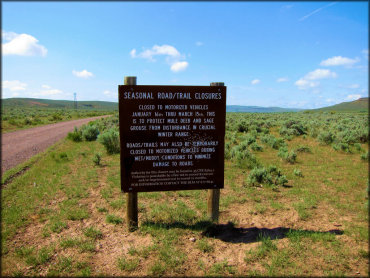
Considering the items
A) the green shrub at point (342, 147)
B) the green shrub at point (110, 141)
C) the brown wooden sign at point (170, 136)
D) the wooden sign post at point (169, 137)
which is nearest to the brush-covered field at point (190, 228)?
the wooden sign post at point (169, 137)

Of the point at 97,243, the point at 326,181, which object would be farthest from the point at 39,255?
the point at 326,181

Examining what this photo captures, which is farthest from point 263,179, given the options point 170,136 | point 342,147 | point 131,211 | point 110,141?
point 110,141

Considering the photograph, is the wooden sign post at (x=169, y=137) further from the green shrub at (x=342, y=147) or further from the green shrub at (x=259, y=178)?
the green shrub at (x=342, y=147)

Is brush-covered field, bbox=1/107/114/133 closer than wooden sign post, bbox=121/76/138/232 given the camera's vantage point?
No

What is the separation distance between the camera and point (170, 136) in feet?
13.2

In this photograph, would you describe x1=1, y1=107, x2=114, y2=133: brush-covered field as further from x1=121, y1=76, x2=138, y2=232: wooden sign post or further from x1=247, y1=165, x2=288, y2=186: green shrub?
x1=247, y1=165, x2=288, y2=186: green shrub

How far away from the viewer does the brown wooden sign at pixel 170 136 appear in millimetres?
3914

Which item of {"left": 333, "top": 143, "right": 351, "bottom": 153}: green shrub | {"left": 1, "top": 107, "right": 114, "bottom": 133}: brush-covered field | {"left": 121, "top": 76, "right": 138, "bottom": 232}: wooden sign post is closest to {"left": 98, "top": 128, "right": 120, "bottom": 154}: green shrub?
{"left": 121, "top": 76, "right": 138, "bottom": 232}: wooden sign post

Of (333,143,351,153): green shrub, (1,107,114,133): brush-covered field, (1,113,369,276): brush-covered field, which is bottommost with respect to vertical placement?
(1,113,369,276): brush-covered field

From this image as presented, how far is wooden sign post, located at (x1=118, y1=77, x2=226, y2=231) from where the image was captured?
3.91 m

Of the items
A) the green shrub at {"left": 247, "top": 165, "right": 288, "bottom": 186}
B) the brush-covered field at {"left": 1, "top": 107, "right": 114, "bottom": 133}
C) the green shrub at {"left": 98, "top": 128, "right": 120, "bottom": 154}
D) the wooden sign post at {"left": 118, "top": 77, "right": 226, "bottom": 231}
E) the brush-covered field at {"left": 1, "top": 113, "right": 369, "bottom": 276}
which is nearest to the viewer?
the brush-covered field at {"left": 1, "top": 113, "right": 369, "bottom": 276}

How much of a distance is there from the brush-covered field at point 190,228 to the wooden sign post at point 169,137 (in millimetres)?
714

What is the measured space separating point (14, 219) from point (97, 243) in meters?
2.05

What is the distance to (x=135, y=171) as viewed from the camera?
4008 millimetres
